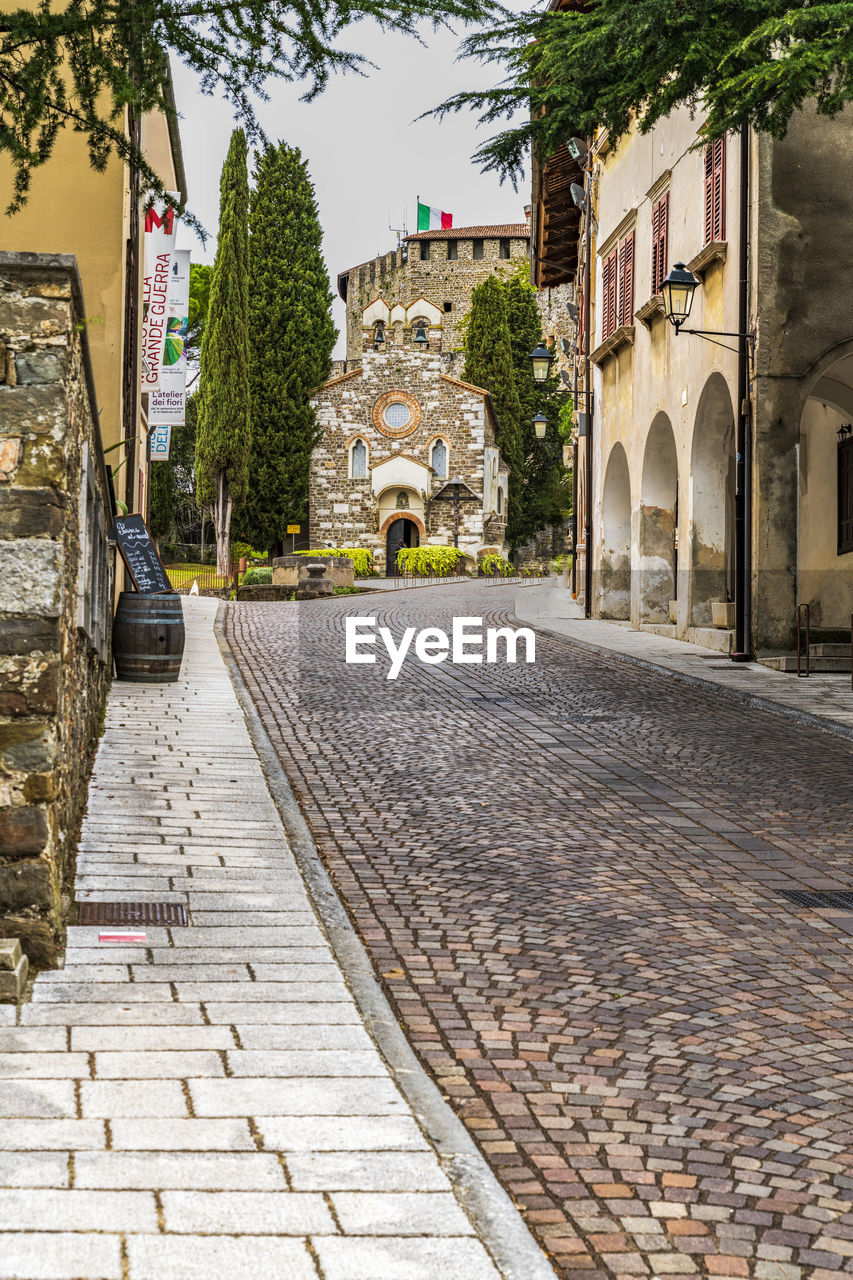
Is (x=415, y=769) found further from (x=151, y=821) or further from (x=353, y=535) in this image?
(x=353, y=535)

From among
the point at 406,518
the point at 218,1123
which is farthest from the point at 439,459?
the point at 218,1123

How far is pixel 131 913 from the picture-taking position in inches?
218

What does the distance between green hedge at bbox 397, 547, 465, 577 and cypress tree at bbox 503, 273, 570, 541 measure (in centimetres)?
1109

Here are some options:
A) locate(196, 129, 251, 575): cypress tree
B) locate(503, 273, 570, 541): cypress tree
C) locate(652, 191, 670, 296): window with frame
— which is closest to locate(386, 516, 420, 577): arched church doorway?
locate(503, 273, 570, 541): cypress tree

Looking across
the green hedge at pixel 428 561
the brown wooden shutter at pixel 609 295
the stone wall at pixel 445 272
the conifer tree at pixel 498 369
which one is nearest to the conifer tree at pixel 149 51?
the brown wooden shutter at pixel 609 295

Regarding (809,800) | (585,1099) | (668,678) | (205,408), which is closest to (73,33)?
(585,1099)

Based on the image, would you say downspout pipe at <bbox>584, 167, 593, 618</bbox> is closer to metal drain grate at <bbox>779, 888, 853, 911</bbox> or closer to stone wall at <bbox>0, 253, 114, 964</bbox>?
metal drain grate at <bbox>779, 888, 853, 911</bbox>

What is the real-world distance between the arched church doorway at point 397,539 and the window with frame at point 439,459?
2206mm

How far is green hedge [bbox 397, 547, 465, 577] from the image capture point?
5003cm

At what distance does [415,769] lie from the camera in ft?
31.4

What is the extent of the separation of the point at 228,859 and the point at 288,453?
46792 mm

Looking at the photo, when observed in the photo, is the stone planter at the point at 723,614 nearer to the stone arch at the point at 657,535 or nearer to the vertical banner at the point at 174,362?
the stone arch at the point at 657,535

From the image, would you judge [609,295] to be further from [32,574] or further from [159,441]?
[32,574]

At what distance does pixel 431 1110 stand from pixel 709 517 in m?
16.1
